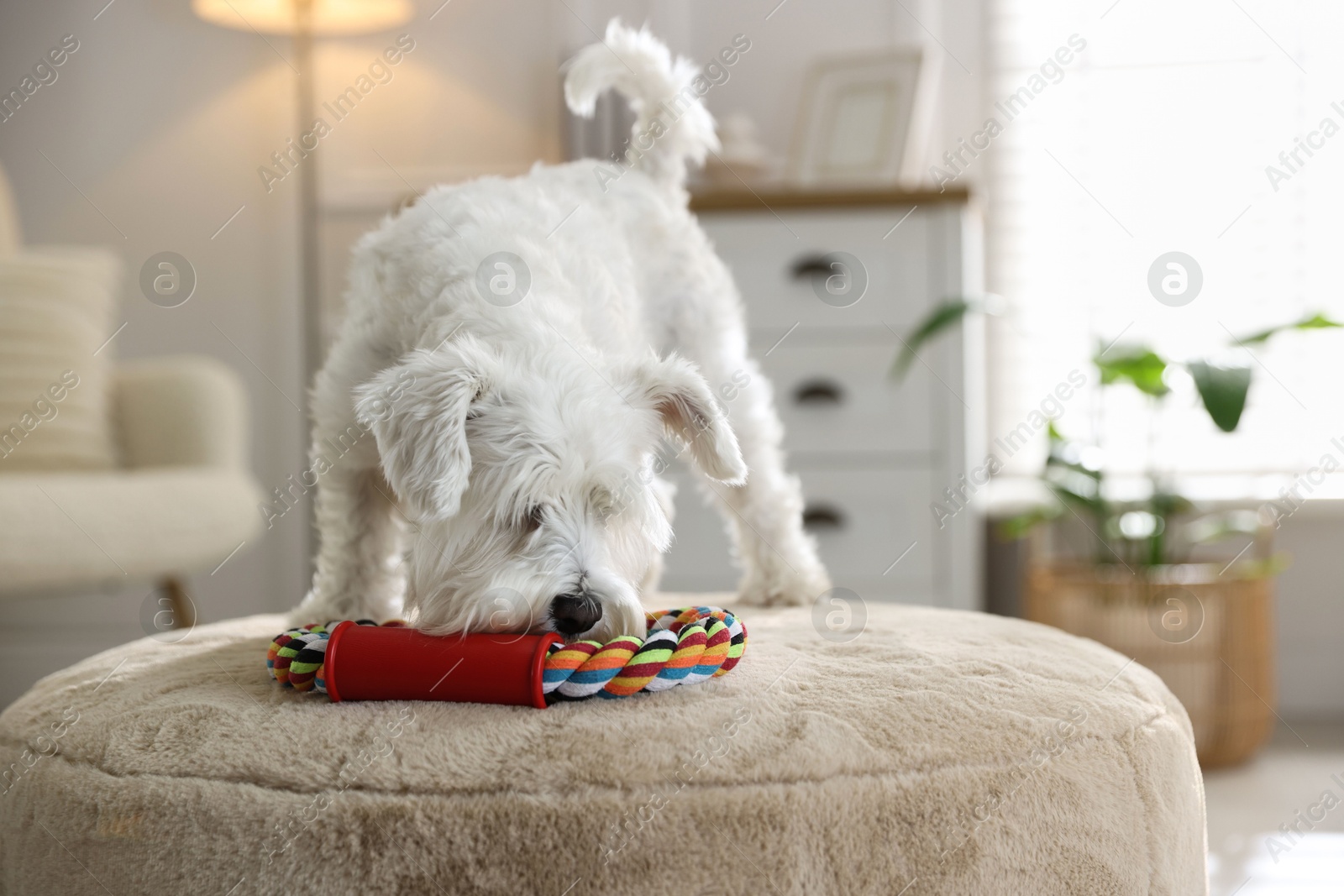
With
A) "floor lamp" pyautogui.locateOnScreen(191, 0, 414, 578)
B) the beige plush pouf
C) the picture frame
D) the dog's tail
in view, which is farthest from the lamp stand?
A: the beige plush pouf

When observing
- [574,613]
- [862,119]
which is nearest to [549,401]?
[574,613]

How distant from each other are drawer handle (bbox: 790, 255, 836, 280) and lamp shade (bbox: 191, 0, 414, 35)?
1653 millimetres

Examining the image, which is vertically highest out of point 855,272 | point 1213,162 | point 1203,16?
point 1203,16

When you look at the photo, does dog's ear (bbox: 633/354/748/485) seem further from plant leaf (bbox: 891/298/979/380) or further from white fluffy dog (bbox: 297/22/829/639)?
plant leaf (bbox: 891/298/979/380)

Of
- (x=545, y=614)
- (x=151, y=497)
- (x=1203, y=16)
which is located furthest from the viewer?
(x=1203, y=16)

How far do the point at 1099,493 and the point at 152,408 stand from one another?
2480 millimetres

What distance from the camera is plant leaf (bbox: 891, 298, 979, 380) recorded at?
258 centimetres

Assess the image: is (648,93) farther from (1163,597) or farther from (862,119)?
(1163,597)

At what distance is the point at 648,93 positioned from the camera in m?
1.87

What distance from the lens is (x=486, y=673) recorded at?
3.32 ft

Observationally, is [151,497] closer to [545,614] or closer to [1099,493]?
[545,614]

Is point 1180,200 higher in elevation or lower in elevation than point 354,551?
higher

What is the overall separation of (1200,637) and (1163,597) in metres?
0.14

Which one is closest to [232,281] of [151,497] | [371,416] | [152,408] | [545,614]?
[152,408]
